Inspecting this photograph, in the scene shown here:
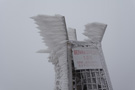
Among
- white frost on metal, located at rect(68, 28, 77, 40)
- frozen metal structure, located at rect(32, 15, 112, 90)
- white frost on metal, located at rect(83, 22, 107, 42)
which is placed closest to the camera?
frozen metal structure, located at rect(32, 15, 112, 90)

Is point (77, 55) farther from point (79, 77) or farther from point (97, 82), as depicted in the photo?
point (97, 82)

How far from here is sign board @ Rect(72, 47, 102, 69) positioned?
3.59m

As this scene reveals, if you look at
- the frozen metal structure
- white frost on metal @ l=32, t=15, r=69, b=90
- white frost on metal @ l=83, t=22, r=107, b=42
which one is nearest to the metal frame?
the frozen metal structure

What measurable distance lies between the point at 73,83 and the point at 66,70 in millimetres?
315

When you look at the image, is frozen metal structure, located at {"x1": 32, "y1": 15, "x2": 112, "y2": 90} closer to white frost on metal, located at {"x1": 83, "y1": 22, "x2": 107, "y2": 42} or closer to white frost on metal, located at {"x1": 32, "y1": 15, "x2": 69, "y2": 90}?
white frost on metal, located at {"x1": 32, "y1": 15, "x2": 69, "y2": 90}

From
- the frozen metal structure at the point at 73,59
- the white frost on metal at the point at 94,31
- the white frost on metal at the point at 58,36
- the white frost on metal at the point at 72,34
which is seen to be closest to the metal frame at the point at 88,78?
the frozen metal structure at the point at 73,59

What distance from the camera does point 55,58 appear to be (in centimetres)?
400

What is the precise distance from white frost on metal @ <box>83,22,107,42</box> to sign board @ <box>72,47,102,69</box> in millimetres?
354

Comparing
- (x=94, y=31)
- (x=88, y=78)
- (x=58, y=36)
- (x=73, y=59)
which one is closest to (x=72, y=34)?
(x=94, y=31)

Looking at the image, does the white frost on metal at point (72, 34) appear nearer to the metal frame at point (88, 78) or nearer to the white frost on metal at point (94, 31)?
the white frost on metal at point (94, 31)

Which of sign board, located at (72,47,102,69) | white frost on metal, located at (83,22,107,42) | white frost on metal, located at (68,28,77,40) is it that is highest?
white frost on metal, located at (68,28,77,40)

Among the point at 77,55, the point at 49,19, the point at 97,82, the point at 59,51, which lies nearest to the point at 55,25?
the point at 49,19

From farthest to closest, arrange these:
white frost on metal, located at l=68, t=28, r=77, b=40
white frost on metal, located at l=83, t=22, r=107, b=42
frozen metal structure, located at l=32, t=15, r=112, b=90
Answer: white frost on metal, located at l=68, t=28, r=77, b=40
white frost on metal, located at l=83, t=22, r=107, b=42
frozen metal structure, located at l=32, t=15, r=112, b=90

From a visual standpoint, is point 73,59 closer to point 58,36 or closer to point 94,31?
point 58,36
